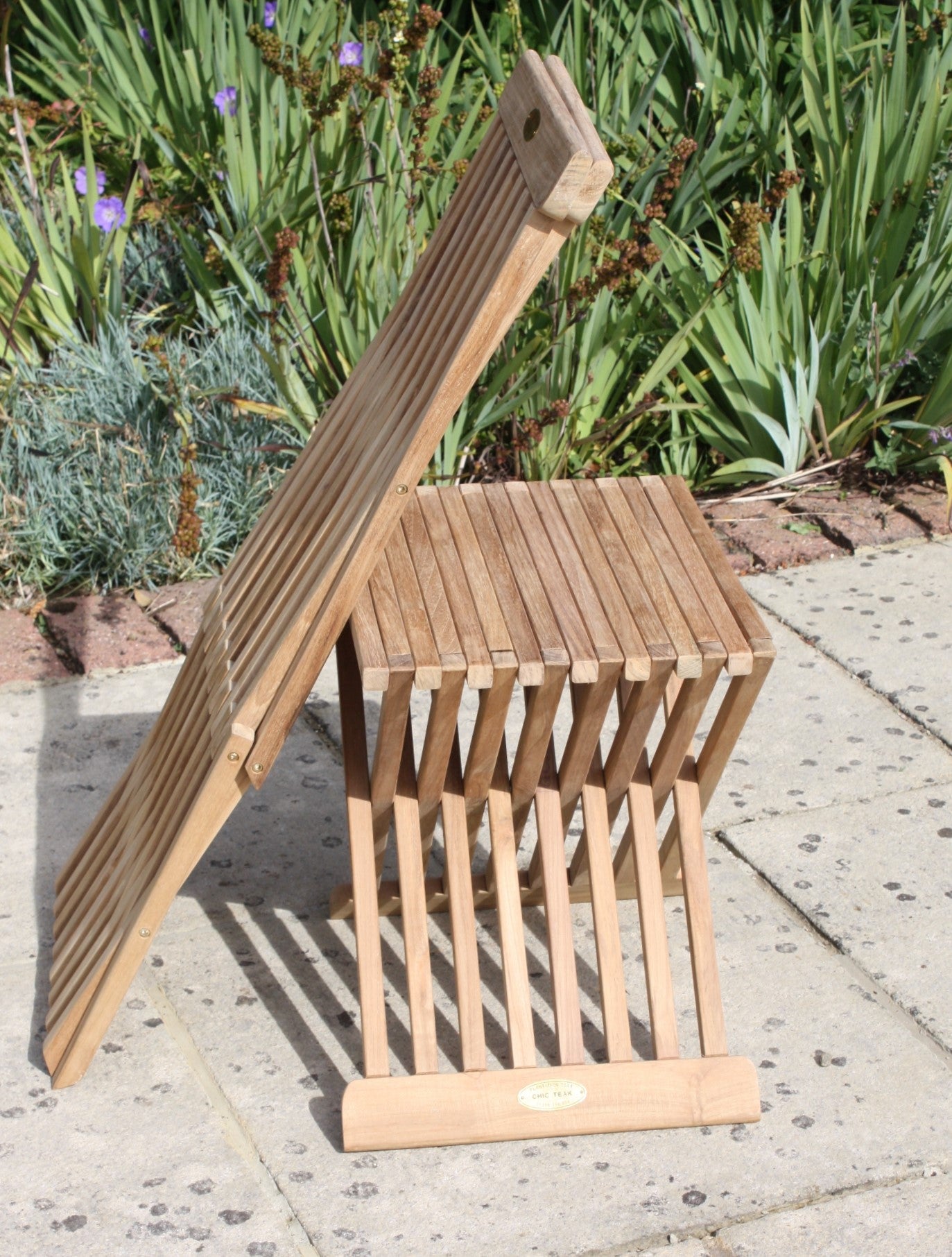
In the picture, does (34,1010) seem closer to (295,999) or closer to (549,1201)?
(295,999)

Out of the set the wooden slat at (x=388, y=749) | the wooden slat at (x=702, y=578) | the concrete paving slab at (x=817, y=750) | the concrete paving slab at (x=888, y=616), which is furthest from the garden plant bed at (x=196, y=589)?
the wooden slat at (x=702, y=578)

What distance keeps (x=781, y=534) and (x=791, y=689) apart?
801 millimetres

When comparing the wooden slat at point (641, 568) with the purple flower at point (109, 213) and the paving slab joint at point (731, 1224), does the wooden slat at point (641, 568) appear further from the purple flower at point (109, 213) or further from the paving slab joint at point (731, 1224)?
the purple flower at point (109, 213)

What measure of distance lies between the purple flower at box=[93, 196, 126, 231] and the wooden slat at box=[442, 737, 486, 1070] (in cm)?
250

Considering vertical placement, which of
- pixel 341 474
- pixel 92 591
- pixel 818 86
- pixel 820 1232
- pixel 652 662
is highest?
pixel 818 86

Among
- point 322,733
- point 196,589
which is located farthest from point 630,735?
point 196,589

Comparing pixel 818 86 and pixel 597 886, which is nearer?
pixel 597 886

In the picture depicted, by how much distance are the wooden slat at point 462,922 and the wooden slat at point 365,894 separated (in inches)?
4.8

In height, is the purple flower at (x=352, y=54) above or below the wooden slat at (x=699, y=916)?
above

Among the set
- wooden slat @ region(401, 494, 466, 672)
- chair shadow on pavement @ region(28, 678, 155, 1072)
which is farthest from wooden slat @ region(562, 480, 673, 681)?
chair shadow on pavement @ region(28, 678, 155, 1072)

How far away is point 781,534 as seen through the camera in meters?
4.16

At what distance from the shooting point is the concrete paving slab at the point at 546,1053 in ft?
6.93

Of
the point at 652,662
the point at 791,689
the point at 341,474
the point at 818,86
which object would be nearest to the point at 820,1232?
the point at 652,662

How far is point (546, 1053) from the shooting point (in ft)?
8.04
